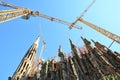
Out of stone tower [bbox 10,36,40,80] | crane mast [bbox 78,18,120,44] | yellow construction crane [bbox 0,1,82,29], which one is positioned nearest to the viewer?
yellow construction crane [bbox 0,1,82,29]

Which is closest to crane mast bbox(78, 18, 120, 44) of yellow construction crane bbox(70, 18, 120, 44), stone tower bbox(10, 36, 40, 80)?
yellow construction crane bbox(70, 18, 120, 44)

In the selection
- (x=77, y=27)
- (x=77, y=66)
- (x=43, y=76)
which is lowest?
(x=77, y=27)

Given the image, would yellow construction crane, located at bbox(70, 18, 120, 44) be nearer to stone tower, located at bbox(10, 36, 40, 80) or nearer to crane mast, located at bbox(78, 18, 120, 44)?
crane mast, located at bbox(78, 18, 120, 44)

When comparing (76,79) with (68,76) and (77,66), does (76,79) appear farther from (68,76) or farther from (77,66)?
(77,66)

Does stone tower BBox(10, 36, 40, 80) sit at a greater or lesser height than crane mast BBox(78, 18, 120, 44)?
lesser

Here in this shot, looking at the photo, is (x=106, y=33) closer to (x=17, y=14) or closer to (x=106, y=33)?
(x=106, y=33)

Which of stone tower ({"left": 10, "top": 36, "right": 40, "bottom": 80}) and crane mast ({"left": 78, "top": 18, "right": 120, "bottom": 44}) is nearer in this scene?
stone tower ({"left": 10, "top": 36, "right": 40, "bottom": 80})

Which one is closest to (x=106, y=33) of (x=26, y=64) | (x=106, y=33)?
(x=106, y=33)

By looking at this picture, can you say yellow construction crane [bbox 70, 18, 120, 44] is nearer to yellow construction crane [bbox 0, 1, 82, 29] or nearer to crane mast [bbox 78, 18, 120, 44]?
crane mast [bbox 78, 18, 120, 44]

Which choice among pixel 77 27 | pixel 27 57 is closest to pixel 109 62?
pixel 27 57

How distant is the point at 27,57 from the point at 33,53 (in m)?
2.28

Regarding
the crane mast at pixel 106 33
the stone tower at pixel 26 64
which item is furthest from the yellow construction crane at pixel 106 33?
the stone tower at pixel 26 64

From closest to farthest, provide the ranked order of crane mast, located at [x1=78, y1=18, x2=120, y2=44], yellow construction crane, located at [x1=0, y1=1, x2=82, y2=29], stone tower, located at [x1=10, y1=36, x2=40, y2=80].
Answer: yellow construction crane, located at [x1=0, y1=1, x2=82, y2=29], stone tower, located at [x1=10, y1=36, x2=40, y2=80], crane mast, located at [x1=78, y1=18, x2=120, y2=44]

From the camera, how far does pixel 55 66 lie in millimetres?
37719
